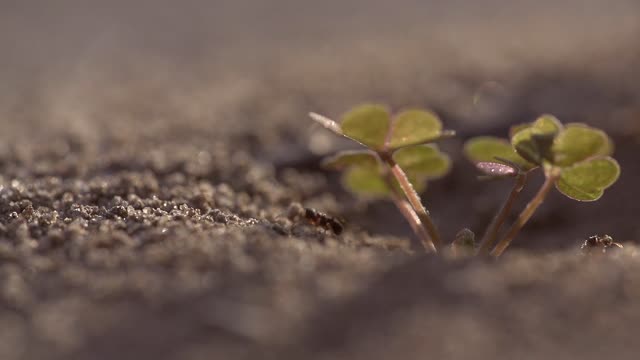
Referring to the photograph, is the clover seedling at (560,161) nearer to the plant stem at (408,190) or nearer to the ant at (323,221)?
the plant stem at (408,190)

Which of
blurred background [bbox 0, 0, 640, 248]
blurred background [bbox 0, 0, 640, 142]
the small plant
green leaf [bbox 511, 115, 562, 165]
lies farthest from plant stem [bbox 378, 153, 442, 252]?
blurred background [bbox 0, 0, 640, 142]

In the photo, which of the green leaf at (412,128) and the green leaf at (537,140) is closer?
the green leaf at (537,140)

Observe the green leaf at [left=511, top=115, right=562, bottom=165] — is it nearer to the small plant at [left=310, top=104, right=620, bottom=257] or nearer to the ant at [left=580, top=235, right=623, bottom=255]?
the small plant at [left=310, top=104, right=620, bottom=257]

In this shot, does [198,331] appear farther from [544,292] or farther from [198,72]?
[198,72]

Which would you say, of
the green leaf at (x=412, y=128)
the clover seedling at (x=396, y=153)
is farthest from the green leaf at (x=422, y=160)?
the green leaf at (x=412, y=128)

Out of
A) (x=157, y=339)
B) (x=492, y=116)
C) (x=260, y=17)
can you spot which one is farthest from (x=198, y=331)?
(x=260, y=17)

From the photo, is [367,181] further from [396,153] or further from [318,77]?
[318,77]
